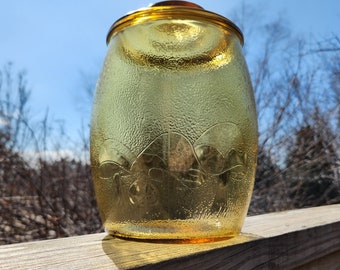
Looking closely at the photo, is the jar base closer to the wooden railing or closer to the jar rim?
the wooden railing

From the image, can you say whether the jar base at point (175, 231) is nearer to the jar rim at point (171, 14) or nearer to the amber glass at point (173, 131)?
the amber glass at point (173, 131)

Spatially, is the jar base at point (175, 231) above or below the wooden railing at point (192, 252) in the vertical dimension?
above

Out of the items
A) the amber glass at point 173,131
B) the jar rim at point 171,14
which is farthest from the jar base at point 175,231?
the jar rim at point 171,14

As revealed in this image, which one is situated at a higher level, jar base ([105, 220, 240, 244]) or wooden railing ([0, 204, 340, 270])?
jar base ([105, 220, 240, 244])

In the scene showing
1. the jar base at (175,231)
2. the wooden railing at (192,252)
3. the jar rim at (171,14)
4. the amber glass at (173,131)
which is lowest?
the wooden railing at (192,252)

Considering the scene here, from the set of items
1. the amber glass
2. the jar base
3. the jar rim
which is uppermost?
the jar rim

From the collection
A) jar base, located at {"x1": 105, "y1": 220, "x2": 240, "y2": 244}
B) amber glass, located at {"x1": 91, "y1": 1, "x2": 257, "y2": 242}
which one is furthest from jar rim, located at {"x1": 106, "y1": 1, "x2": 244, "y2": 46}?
jar base, located at {"x1": 105, "y1": 220, "x2": 240, "y2": 244}

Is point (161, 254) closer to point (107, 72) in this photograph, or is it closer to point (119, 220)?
point (119, 220)
